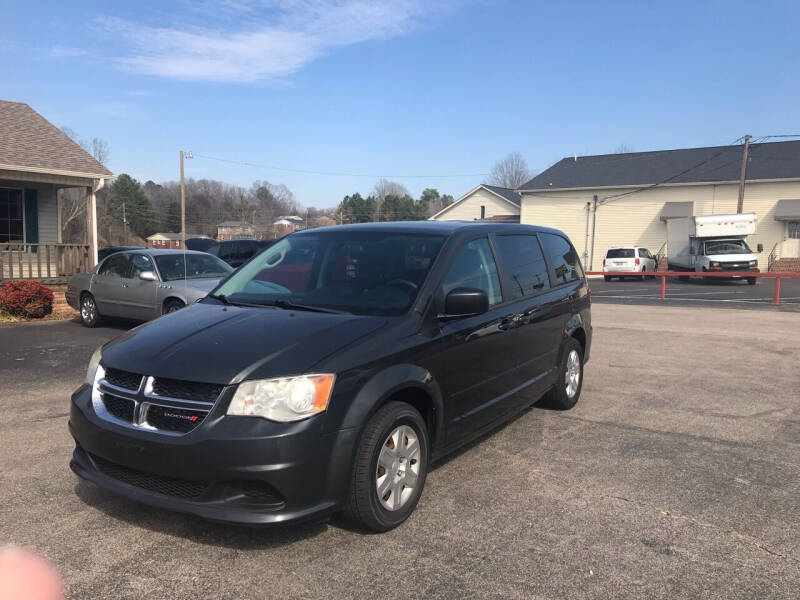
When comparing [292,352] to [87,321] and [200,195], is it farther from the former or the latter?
[200,195]

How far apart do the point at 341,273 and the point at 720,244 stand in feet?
94.2

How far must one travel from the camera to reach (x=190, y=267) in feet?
35.9

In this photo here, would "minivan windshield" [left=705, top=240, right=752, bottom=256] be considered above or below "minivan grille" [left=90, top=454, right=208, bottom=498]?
above

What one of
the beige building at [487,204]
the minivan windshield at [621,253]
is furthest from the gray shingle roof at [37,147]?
the beige building at [487,204]

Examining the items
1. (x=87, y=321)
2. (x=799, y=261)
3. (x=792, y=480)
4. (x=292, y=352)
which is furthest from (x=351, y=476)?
(x=799, y=261)

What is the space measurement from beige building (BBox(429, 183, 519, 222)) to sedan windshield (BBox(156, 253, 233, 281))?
44407mm

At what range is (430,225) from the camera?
4844 mm

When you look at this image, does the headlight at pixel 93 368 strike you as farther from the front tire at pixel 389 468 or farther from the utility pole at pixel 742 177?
the utility pole at pixel 742 177

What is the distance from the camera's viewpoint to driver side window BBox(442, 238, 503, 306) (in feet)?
14.0

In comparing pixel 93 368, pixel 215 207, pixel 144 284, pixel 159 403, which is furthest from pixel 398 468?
pixel 215 207

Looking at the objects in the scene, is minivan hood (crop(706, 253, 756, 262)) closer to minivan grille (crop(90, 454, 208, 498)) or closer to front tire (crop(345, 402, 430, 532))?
front tire (crop(345, 402, 430, 532))

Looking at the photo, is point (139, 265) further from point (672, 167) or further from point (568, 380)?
point (672, 167)

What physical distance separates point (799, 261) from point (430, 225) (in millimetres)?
36512

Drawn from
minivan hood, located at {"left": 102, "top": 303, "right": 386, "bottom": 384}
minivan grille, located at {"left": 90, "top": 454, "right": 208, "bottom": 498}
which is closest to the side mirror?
minivan hood, located at {"left": 102, "top": 303, "right": 386, "bottom": 384}
